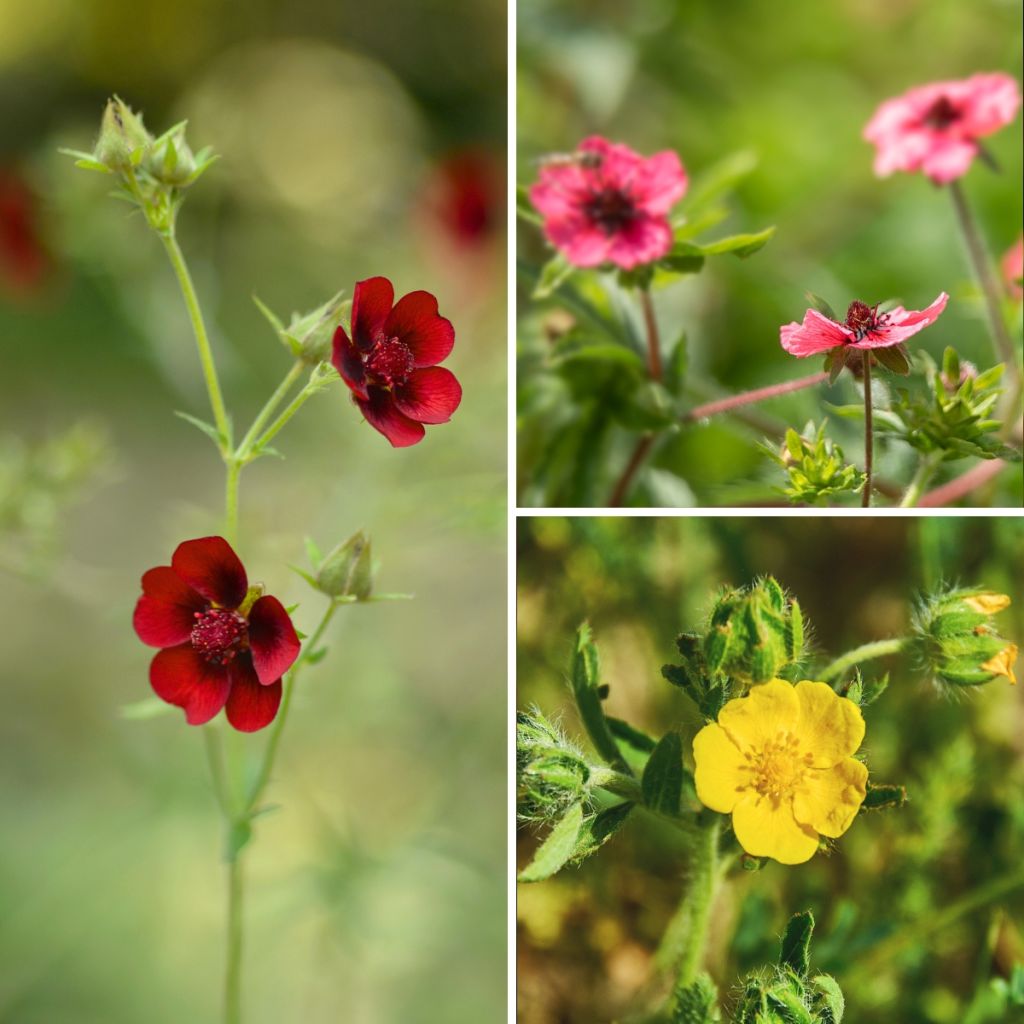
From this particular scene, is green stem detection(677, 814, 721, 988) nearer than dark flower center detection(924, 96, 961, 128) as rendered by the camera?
Yes

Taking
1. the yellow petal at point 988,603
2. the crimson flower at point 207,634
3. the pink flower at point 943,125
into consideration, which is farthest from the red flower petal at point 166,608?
the pink flower at point 943,125

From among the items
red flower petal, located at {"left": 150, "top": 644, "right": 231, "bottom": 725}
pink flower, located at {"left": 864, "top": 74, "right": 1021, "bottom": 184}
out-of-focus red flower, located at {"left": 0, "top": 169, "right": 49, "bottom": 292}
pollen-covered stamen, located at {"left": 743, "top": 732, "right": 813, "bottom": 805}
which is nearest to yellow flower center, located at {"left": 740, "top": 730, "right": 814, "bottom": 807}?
pollen-covered stamen, located at {"left": 743, "top": 732, "right": 813, "bottom": 805}

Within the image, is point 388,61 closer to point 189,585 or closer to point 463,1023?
point 463,1023

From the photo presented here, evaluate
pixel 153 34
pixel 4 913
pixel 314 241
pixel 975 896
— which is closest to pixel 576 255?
pixel 975 896

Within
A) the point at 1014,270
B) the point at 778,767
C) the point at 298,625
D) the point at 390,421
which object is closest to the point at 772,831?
the point at 778,767

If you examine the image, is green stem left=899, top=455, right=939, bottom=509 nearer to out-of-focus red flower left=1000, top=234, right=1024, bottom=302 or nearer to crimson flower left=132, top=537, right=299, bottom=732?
out-of-focus red flower left=1000, top=234, right=1024, bottom=302

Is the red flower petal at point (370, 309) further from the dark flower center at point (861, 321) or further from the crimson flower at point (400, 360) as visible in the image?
the dark flower center at point (861, 321)

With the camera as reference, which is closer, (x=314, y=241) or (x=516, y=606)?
(x=516, y=606)

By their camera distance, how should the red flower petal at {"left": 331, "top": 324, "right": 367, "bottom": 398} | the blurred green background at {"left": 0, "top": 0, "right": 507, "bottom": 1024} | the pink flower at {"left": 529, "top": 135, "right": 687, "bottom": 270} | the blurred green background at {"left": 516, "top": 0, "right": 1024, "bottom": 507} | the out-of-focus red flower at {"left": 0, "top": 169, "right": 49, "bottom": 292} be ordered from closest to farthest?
1. the red flower petal at {"left": 331, "top": 324, "right": 367, "bottom": 398}
2. the pink flower at {"left": 529, "top": 135, "right": 687, "bottom": 270}
3. the blurred green background at {"left": 516, "top": 0, "right": 1024, "bottom": 507}
4. the blurred green background at {"left": 0, "top": 0, "right": 507, "bottom": 1024}
5. the out-of-focus red flower at {"left": 0, "top": 169, "right": 49, "bottom": 292}
